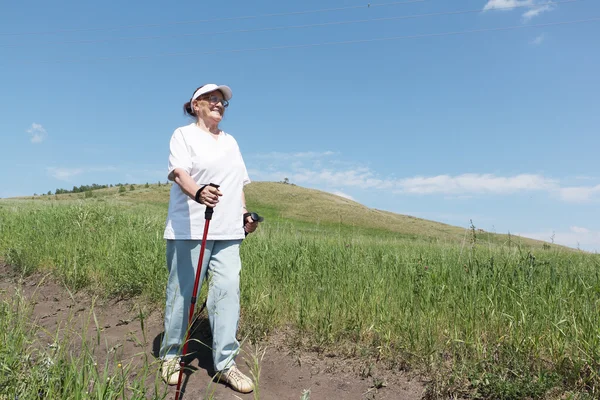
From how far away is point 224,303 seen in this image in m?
3.95

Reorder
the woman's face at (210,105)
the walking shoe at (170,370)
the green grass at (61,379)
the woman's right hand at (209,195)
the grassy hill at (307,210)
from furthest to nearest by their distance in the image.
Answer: the grassy hill at (307,210) → the woman's face at (210,105) → the woman's right hand at (209,195) → the walking shoe at (170,370) → the green grass at (61,379)

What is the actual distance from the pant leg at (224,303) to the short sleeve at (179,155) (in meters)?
0.72

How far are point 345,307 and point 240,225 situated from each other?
1432mm

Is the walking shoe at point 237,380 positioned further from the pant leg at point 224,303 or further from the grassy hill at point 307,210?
the grassy hill at point 307,210

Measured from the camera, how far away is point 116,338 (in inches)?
203

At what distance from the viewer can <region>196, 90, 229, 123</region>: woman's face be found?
4211 mm

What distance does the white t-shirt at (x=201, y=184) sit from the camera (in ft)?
13.1

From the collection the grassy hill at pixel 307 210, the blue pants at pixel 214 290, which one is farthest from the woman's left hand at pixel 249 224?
the grassy hill at pixel 307 210

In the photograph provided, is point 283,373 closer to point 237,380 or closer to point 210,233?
point 237,380

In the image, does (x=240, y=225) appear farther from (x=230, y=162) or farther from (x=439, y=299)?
(x=439, y=299)

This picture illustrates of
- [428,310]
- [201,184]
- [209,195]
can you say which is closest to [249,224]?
[201,184]

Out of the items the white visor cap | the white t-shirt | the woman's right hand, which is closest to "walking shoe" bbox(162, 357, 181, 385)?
the white t-shirt

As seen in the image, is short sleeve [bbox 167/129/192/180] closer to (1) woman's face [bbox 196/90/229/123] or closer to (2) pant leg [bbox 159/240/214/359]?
(1) woman's face [bbox 196/90/229/123]

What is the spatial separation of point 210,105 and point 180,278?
5.13ft
